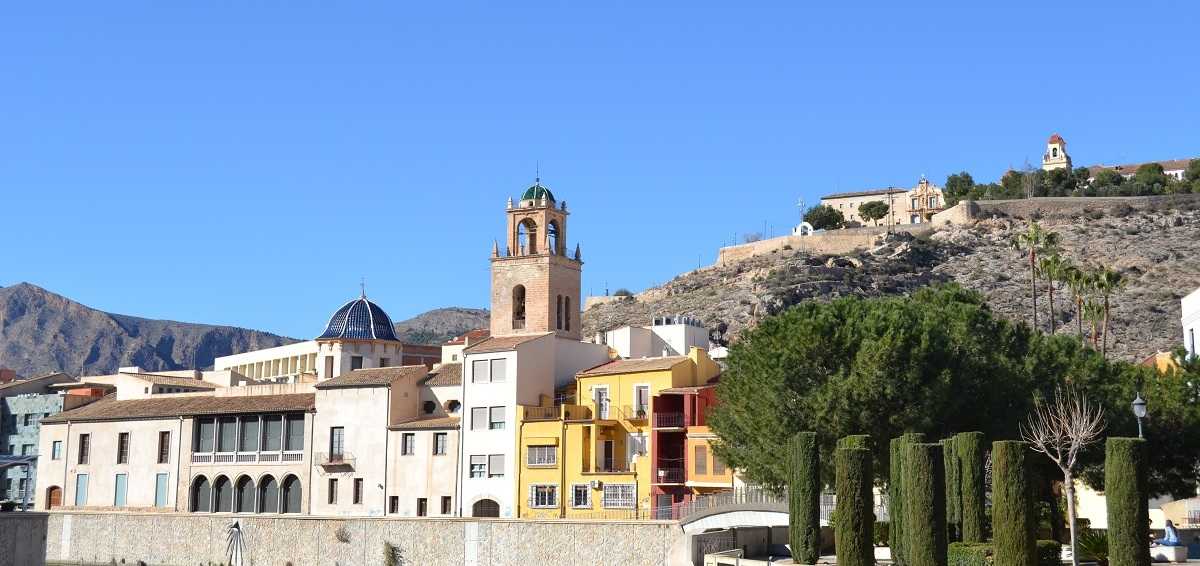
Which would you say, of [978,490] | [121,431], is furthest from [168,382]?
[978,490]

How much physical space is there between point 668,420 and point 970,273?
77.2m

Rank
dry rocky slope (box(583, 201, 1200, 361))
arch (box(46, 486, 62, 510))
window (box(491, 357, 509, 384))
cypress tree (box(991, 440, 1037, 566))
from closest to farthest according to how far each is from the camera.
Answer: cypress tree (box(991, 440, 1037, 566)) < window (box(491, 357, 509, 384)) < arch (box(46, 486, 62, 510)) < dry rocky slope (box(583, 201, 1200, 361))

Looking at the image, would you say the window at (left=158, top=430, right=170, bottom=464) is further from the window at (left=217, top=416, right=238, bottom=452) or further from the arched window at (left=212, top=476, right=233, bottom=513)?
the arched window at (left=212, top=476, right=233, bottom=513)

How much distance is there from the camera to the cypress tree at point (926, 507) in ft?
113

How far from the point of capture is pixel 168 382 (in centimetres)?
8150

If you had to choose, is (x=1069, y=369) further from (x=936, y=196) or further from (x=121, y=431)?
(x=936, y=196)

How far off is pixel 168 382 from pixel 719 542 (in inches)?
1851

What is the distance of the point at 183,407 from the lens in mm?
72062

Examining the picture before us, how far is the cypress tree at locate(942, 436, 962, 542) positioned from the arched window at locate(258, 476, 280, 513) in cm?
3853

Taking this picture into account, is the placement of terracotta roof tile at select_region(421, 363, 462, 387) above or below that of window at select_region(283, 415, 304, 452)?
above

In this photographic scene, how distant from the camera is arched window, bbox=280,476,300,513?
221ft

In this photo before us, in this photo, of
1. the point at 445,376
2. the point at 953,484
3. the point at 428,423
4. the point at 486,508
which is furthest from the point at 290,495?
the point at 953,484

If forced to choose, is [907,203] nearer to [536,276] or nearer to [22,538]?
[536,276]

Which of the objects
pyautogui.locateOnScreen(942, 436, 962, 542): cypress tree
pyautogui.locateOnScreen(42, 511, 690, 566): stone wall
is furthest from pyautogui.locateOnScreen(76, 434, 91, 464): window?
pyautogui.locateOnScreen(942, 436, 962, 542): cypress tree
